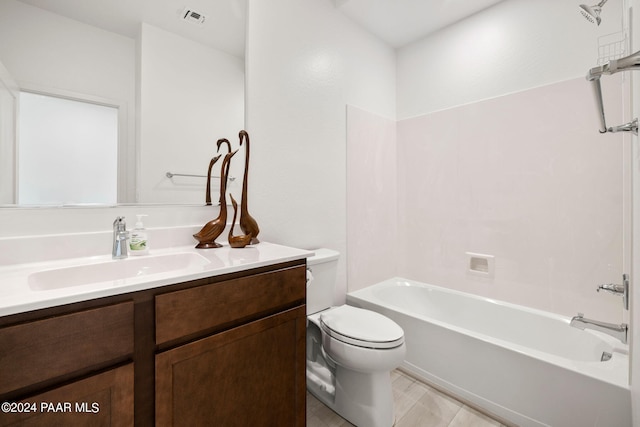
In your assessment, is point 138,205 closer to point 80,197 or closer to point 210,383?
point 80,197

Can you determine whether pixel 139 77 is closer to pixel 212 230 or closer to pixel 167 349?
pixel 212 230

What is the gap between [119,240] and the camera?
1065mm

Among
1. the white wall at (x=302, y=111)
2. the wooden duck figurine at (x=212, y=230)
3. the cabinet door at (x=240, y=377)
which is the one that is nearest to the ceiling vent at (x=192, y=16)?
the white wall at (x=302, y=111)

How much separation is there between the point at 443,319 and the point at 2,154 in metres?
2.51

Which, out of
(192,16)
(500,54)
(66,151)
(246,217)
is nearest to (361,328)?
(246,217)

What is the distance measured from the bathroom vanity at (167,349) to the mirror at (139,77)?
0.43 metres

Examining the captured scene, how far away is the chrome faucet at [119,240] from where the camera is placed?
1.06 m

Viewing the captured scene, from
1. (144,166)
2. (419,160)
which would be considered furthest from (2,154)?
(419,160)

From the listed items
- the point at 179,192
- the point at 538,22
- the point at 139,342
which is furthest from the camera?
the point at 538,22

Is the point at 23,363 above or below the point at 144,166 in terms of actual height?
below

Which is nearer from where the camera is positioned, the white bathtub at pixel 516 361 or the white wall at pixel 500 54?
the white bathtub at pixel 516 361

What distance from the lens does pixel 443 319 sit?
2123mm

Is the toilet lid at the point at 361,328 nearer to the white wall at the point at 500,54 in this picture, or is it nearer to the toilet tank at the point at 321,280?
the toilet tank at the point at 321,280

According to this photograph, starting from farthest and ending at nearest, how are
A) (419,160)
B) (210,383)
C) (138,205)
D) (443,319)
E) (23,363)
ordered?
(419,160)
(443,319)
(138,205)
(210,383)
(23,363)
